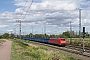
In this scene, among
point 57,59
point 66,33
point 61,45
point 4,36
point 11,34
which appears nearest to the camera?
point 57,59

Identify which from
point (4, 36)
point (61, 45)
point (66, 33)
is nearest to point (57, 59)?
point (61, 45)

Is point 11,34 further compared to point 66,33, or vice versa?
point 11,34

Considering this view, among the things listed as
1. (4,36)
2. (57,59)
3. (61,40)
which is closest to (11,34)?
(4,36)

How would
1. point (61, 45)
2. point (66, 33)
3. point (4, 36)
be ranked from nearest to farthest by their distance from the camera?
point (61, 45), point (66, 33), point (4, 36)

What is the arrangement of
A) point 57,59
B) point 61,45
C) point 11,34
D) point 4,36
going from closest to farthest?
1. point 57,59
2. point 61,45
3. point 4,36
4. point 11,34

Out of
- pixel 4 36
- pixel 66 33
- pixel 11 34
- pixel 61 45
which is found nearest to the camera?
pixel 61 45

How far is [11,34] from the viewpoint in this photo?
609ft

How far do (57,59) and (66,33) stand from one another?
117 m

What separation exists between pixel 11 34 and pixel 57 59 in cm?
16850

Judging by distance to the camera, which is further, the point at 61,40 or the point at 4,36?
the point at 4,36

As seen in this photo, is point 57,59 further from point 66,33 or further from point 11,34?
point 11,34

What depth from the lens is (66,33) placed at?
446 ft

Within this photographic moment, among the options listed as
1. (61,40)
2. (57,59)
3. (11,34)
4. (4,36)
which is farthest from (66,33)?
(57,59)

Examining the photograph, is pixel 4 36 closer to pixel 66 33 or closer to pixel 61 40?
pixel 66 33
